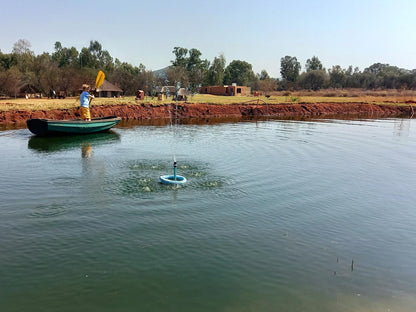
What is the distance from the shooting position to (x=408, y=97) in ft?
218

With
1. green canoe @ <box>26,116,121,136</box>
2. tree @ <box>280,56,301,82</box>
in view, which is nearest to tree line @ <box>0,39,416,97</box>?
tree @ <box>280,56,301,82</box>

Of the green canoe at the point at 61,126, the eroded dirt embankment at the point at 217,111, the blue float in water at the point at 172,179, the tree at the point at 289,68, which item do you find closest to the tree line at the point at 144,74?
the tree at the point at 289,68

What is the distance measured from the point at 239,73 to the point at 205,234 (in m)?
124

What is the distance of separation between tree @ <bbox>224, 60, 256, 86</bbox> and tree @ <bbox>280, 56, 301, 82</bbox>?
12.3m

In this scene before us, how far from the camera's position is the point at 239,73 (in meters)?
128

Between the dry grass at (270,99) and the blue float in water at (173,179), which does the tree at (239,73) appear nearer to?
the dry grass at (270,99)

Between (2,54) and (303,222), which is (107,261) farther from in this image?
(2,54)

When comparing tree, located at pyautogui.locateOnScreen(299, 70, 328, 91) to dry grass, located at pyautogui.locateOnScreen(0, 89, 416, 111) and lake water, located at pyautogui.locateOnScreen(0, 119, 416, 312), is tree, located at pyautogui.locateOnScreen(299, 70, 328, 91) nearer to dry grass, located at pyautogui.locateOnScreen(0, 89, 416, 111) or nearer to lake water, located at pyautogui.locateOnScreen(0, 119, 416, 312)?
dry grass, located at pyautogui.locateOnScreen(0, 89, 416, 111)

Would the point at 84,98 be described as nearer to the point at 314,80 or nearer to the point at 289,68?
the point at 314,80

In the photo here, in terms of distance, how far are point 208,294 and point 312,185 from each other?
8247mm

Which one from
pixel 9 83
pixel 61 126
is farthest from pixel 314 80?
pixel 61 126

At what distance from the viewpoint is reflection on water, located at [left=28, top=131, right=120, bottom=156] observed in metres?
20.0

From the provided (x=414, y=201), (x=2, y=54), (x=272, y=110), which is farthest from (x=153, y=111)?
(x=2, y=54)

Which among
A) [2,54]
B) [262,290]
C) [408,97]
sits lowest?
[262,290]
